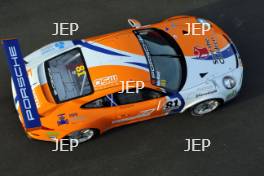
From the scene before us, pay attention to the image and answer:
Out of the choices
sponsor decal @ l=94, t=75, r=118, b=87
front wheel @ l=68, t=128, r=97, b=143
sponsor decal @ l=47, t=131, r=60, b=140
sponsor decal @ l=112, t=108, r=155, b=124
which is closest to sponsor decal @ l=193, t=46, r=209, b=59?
sponsor decal @ l=112, t=108, r=155, b=124

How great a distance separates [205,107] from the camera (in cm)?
758

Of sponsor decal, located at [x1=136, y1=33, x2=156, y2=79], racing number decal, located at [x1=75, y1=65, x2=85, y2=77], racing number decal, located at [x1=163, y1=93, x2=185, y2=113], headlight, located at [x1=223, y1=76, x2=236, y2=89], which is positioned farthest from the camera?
headlight, located at [x1=223, y1=76, x2=236, y2=89]

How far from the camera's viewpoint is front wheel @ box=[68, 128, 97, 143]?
687 centimetres

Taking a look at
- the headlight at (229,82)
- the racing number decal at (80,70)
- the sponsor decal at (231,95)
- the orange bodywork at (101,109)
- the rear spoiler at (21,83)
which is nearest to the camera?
the rear spoiler at (21,83)

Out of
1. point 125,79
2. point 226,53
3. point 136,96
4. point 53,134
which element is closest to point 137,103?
point 136,96

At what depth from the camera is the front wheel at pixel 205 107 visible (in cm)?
739

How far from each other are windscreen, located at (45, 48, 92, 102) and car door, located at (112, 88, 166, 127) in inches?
24.1

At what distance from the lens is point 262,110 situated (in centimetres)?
789

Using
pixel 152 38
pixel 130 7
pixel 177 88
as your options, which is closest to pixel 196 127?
pixel 177 88

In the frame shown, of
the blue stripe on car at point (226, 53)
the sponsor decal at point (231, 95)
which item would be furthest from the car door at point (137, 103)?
the sponsor decal at point (231, 95)

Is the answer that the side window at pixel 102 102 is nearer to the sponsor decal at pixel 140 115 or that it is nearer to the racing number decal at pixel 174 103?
the sponsor decal at pixel 140 115

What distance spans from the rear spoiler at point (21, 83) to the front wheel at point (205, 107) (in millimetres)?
3123

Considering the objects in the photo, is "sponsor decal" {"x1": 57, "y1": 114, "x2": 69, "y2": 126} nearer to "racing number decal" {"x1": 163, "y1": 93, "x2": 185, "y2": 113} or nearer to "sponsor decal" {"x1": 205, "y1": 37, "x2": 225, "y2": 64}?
"racing number decal" {"x1": 163, "y1": 93, "x2": 185, "y2": 113}

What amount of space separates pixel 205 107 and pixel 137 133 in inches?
56.1
